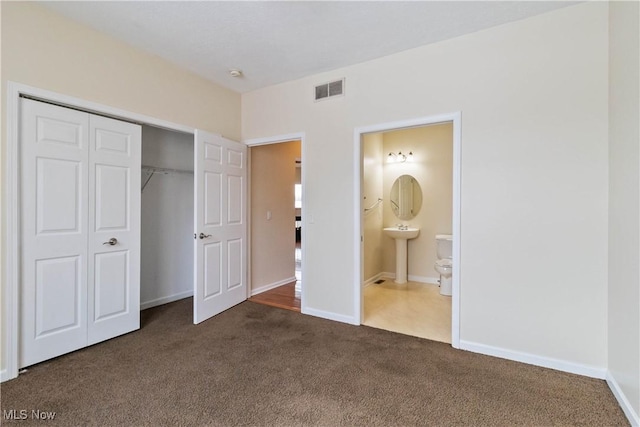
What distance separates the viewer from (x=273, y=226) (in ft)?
14.9

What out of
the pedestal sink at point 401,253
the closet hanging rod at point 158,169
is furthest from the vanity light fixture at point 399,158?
the closet hanging rod at point 158,169

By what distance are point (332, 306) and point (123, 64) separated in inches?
124

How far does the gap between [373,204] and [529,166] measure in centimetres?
267

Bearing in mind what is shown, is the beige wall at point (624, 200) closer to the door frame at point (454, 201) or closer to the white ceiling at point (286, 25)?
the white ceiling at point (286, 25)

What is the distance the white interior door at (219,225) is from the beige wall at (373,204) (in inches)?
72.8

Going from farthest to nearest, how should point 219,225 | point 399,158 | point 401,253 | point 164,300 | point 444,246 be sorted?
point 399,158, point 401,253, point 444,246, point 164,300, point 219,225

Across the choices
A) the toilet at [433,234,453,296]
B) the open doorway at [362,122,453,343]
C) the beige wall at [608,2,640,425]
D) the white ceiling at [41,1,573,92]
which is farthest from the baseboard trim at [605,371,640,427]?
the white ceiling at [41,1,573,92]

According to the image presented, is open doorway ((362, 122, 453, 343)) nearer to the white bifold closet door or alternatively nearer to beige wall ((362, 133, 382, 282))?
beige wall ((362, 133, 382, 282))

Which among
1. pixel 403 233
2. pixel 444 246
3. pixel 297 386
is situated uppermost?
pixel 403 233

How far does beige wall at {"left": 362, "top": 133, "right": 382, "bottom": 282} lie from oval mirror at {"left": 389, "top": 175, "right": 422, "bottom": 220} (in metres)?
0.18

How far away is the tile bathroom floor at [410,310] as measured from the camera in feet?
9.87

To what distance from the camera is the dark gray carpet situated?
174 cm

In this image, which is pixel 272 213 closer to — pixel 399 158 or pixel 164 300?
pixel 164 300

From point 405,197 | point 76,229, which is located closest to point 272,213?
point 405,197
